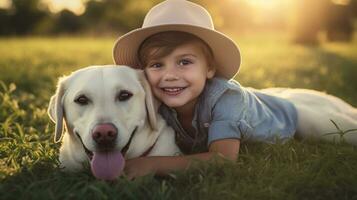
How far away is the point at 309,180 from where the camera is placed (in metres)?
3.37

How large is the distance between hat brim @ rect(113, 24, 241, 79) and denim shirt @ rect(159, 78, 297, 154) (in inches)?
6.2

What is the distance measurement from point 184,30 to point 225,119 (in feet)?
2.60

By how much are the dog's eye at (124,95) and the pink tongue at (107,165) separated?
1.36 ft

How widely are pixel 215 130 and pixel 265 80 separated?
18.8ft

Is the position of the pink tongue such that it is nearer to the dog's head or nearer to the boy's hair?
the dog's head

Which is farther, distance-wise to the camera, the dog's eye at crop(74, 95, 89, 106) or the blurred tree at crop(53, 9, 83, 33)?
the blurred tree at crop(53, 9, 83, 33)

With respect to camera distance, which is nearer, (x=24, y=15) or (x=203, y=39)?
(x=203, y=39)

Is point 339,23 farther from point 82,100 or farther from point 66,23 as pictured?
point 66,23

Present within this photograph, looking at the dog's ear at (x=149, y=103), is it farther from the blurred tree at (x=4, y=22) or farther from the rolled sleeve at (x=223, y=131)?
the blurred tree at (x=4, y=22)

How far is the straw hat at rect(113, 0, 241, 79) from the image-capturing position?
158 inches

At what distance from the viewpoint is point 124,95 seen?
366cm

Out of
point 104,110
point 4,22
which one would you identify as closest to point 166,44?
point 104,110

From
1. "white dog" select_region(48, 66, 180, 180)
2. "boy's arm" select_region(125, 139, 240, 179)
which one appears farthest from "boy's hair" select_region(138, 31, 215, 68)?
"boy's arm" select_region(125, 139, 240, 179)

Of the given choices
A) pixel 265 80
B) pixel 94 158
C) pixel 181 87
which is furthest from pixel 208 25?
pixel 265 80
